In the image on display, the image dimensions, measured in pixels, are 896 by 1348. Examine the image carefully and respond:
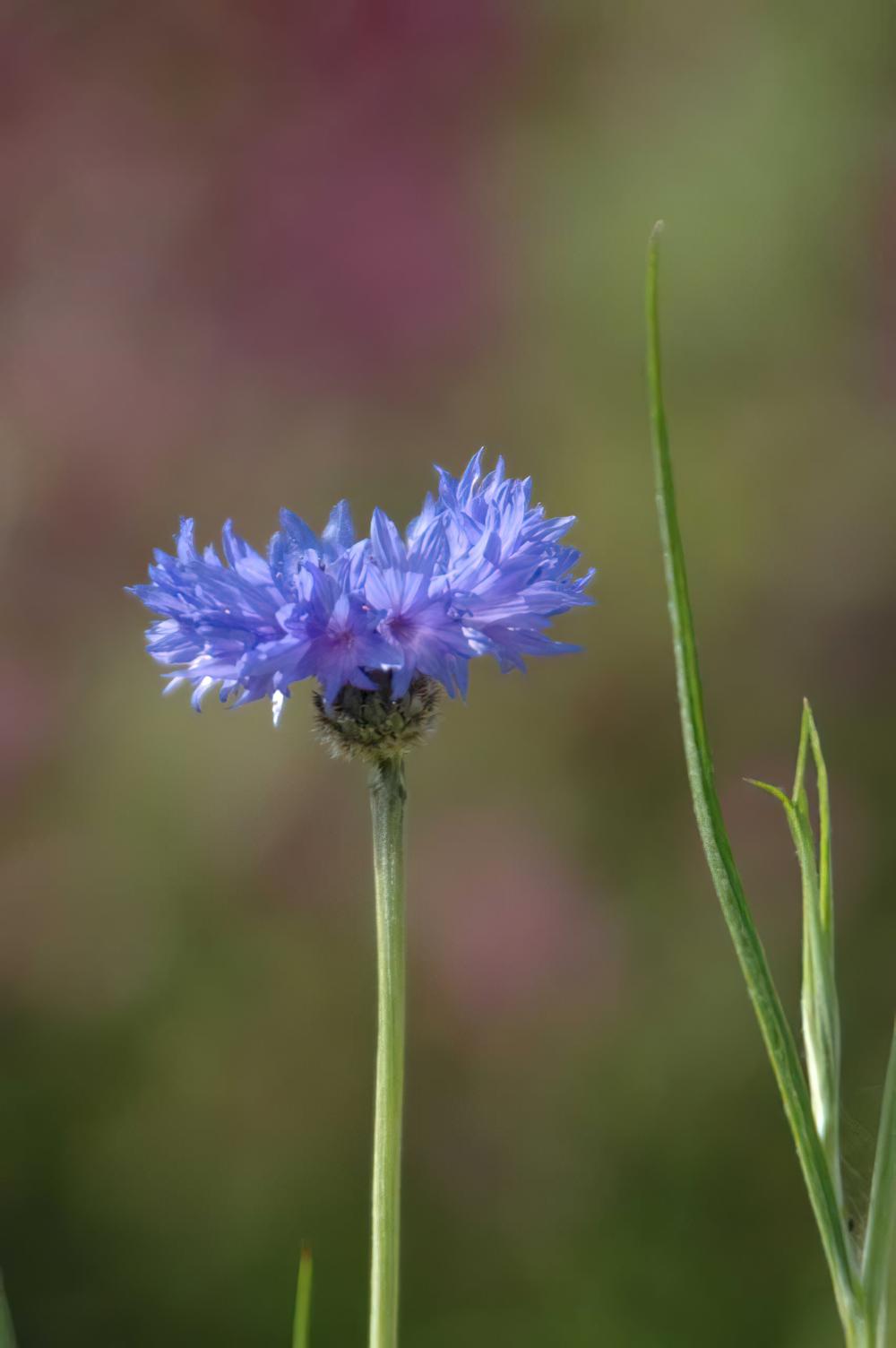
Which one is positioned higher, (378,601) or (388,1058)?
(378,601)

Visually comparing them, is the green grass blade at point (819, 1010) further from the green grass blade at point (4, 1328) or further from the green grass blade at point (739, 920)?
the green grass blade at point (4, 1328)

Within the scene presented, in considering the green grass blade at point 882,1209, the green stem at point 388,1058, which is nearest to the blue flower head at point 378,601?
the green stem at point 388,1058

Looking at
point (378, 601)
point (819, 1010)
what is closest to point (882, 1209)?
point (819, 1010)

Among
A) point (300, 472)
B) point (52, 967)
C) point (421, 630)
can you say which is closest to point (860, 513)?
point (300, 472)

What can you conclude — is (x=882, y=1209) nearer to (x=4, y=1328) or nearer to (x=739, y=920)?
(x=739, y=920)

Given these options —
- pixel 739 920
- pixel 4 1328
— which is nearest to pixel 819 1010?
pixel 739 920

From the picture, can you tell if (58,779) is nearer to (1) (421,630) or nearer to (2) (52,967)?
(2) (52,967)
